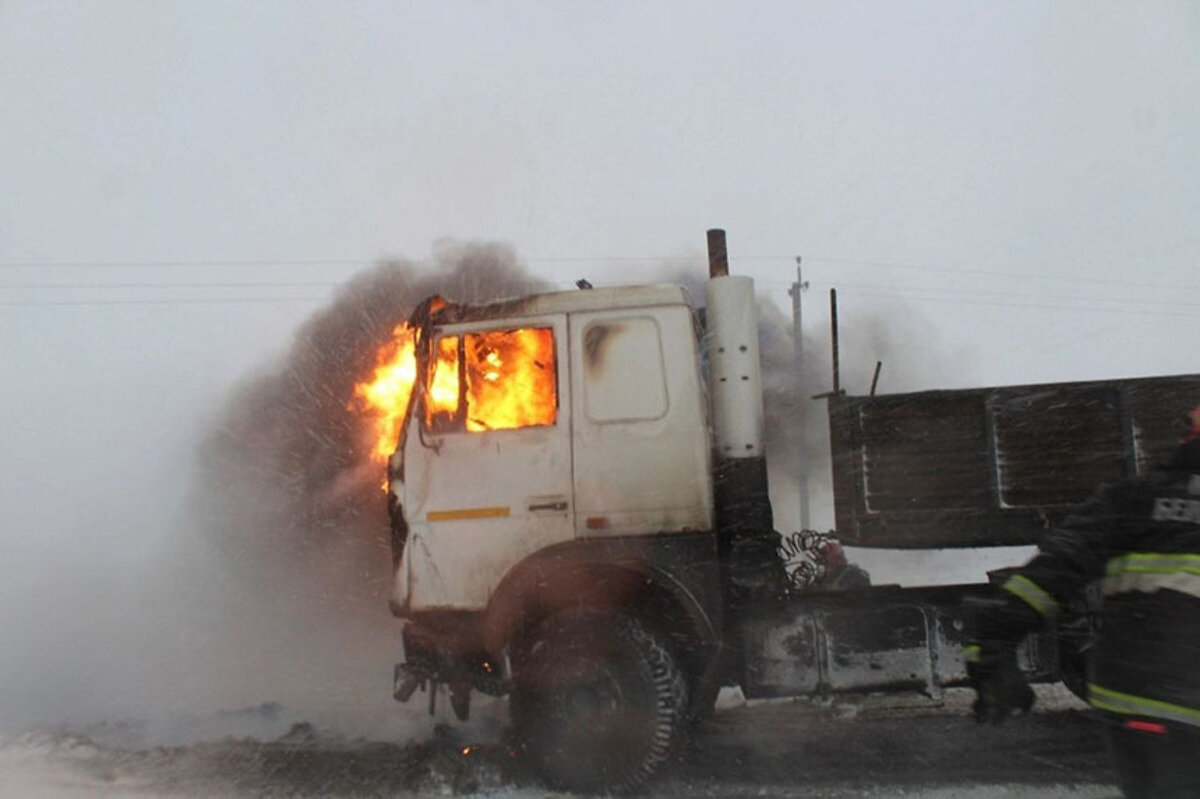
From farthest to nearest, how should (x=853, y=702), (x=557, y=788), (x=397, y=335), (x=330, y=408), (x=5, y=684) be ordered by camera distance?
(x=330, y=408) < (x=5, y=684) < (x=853, y=702) < (x=397, y=335) < (x=557, y=788)

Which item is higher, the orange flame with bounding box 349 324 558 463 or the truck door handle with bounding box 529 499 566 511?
the orange flame with bounding box 349 324 558 463

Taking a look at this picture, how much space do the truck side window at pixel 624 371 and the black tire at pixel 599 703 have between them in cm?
112

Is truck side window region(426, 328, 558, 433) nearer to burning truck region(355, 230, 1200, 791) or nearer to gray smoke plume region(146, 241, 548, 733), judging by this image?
burning truck region(355, 230, 1200, 791)

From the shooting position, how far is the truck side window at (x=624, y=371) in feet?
15.1

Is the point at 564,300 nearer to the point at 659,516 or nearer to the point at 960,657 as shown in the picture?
the point at 659,516

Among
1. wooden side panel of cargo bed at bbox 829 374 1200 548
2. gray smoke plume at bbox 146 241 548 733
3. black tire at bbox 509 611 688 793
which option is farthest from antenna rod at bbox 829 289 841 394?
gray smoke plume at bbox 146 241 548 733

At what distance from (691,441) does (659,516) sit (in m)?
0.45

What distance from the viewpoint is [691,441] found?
456cm

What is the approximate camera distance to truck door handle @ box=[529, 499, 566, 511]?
14.9 feet

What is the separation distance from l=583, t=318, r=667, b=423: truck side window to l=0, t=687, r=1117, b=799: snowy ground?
2.00 m

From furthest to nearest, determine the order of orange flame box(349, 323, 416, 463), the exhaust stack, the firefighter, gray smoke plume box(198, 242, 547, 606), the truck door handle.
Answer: gray smoke plume box(198, 242, 547, 606) → orange flame box(349, 323, 416, 463) → the exhaust stack → the truck door handle → the firefighter

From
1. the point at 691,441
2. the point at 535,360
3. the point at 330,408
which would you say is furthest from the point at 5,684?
the point at 691,441

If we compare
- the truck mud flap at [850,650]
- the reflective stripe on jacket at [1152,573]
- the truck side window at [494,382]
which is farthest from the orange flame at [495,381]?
the reflective stripe on jacket at [1152,573]

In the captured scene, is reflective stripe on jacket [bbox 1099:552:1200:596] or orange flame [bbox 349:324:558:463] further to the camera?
orange flame [bbox 349:324:558:463]
